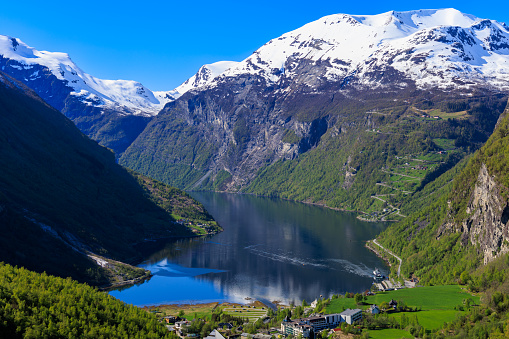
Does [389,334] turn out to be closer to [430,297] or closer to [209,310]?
[430,297]

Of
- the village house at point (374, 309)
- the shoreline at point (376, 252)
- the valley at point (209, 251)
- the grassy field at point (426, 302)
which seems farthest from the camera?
the shoreline at point (376, 252)

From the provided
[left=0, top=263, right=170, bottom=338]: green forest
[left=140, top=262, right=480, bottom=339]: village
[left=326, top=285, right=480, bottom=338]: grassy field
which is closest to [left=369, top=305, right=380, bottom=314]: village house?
[left=140, top=262, right=480, bottom=339]: village

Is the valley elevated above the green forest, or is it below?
above

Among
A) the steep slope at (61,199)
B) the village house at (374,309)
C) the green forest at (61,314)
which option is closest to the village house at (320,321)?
the village house at (374,309)

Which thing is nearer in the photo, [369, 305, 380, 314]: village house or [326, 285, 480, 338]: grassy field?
[326, 285, 480, 338]: grassy field

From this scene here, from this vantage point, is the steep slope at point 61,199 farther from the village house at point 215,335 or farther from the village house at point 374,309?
the village house at point 374,309

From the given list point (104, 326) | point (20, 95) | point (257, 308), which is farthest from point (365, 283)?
point (20, 95)

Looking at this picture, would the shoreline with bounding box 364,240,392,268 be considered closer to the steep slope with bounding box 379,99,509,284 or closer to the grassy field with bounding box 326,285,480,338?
the steep slope with bounding box 379,99,509,284

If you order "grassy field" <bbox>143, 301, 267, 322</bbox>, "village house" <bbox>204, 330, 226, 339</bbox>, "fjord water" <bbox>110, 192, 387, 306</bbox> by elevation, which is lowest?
"village house" <bbox>204, 330, 226, 339</bbox>
